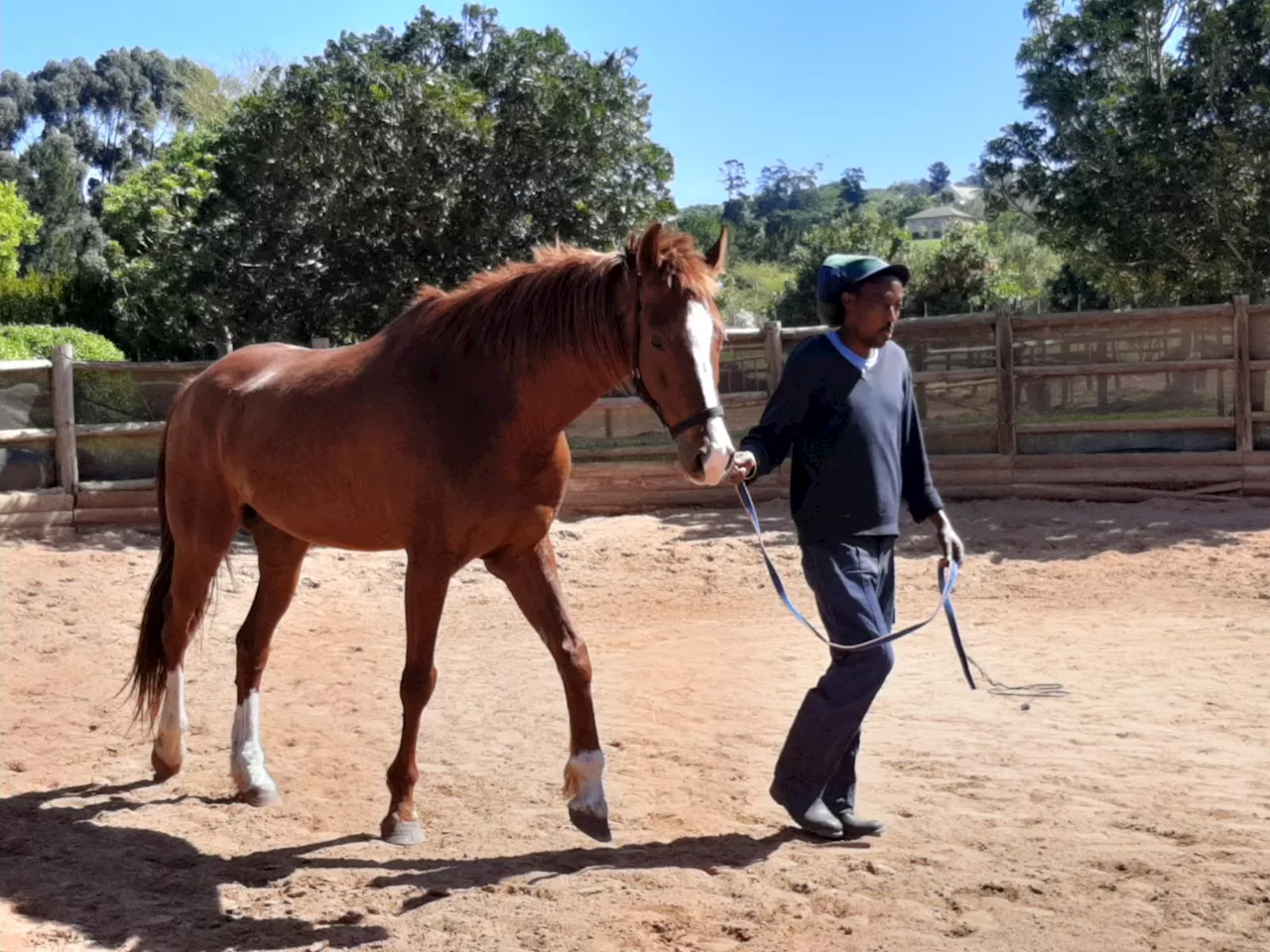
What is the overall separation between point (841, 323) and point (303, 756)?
3.19 m

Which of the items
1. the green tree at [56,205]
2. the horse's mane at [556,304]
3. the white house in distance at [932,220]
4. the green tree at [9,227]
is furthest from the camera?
the white house in distance at [932,220]

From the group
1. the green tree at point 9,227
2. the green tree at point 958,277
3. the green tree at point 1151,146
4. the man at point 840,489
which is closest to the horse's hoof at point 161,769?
the man at point 840,489

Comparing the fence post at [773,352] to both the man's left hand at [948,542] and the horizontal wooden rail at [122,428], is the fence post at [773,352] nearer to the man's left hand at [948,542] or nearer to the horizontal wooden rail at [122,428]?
the horizontal wooden rail at [122,428]

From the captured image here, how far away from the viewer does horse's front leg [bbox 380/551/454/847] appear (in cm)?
439

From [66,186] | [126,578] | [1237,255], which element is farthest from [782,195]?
[126,578]

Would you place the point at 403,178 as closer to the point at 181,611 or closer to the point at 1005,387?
the point at 1005,387

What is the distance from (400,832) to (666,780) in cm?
123

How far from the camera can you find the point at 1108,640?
26.2 ft

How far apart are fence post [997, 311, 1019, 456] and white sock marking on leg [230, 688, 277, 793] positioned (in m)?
9.31

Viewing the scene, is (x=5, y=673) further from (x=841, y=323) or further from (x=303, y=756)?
(x=841, y=323)

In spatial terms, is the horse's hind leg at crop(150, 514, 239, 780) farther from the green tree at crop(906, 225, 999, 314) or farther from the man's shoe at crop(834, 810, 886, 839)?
the green tree at crop(906, 225, 999, 314)

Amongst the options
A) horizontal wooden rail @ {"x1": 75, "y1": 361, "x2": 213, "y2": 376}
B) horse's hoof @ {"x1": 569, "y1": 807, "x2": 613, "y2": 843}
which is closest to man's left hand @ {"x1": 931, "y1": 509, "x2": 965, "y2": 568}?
horse's hoof @ {"x1": 569, "y1": 807, "x2": 613, "y2": 843}

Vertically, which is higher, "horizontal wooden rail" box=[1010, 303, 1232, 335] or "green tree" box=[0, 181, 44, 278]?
"green tree" box=[0, 181, 44, 278]

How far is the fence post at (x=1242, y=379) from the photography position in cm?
1209
